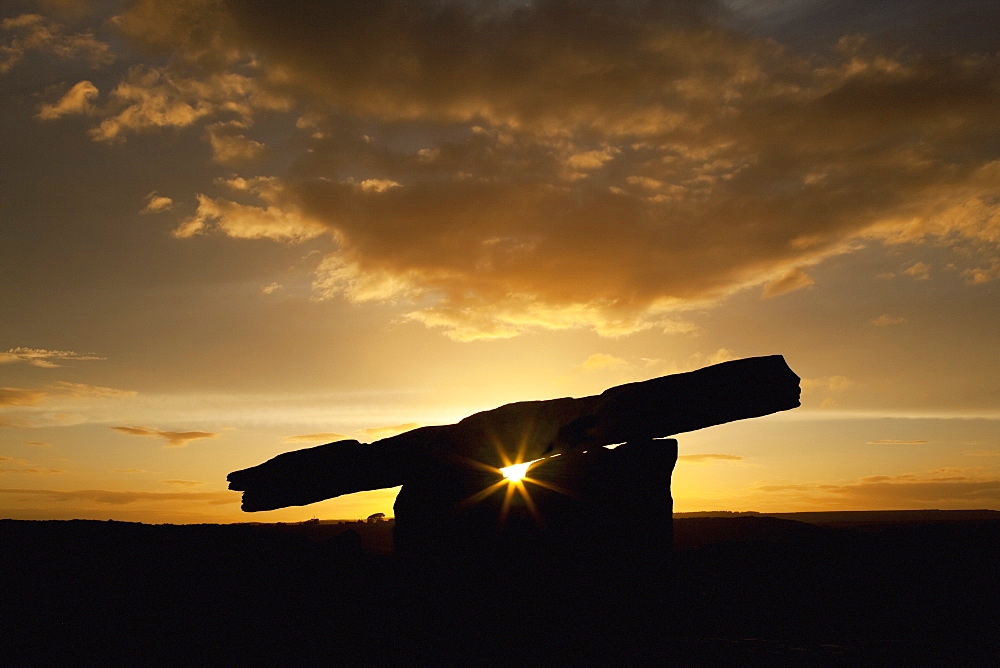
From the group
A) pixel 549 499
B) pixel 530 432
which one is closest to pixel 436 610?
pixel 549 499

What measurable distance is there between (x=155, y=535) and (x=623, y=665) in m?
10.9

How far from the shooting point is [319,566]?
12531mm

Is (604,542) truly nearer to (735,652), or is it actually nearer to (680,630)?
(680,630)

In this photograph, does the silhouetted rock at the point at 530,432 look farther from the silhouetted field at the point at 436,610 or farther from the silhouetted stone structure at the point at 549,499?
the silhouetted field at the point at 436,610

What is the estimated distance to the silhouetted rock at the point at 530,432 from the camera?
967 cm

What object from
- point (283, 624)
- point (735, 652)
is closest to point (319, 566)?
point (283, 624)

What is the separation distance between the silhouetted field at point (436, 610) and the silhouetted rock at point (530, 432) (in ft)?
4.94

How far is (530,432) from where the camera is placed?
10.5 m

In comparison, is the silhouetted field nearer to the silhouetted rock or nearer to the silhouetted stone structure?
the silhouetted stone structure

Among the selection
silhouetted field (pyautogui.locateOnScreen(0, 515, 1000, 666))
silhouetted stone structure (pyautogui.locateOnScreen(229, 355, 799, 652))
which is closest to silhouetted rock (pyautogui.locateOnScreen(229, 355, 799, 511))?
silhouetted stone structure (pyautogui.locateOnScreen(229, 355, 799, 652))

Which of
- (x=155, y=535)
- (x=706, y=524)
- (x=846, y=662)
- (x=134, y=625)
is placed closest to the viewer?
(x=846, y=662)

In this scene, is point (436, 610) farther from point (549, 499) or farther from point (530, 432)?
point (530, 432)

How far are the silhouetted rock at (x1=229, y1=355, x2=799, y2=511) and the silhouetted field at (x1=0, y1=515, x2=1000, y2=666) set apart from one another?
4.94 feet

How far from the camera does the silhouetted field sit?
784 cm
